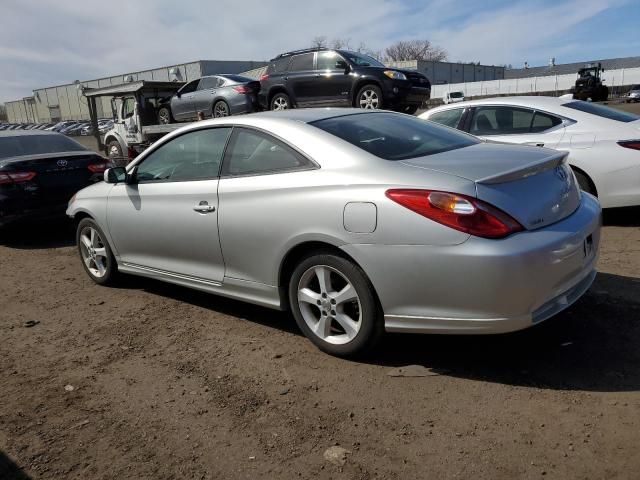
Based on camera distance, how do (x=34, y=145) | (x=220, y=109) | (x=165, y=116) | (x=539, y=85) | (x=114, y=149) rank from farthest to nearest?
1. (x=539, y=85)
2. (x=114, y=149)
3. (x=165, y=116)
4. (x=220, y=109)
5. (x=34, y=145)

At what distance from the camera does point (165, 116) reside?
48.4 ft

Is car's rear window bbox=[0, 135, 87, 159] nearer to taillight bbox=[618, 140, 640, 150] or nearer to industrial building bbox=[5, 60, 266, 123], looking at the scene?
taillight bbox=[618, 140, 640, 150]

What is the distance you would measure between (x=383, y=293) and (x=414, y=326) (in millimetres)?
252

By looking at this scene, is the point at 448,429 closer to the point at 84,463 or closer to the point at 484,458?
the point at 484,458

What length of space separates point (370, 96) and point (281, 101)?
2.22 meters

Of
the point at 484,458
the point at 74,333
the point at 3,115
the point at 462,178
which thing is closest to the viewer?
the point at 484,458

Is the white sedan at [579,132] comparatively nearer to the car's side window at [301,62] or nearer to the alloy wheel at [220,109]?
the car's side window at [301,62]

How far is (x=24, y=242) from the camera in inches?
311

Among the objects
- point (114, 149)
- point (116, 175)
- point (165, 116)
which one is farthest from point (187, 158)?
point (114, 149)

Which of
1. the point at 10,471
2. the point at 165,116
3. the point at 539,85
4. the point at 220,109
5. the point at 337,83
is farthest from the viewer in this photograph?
the point at 539,85

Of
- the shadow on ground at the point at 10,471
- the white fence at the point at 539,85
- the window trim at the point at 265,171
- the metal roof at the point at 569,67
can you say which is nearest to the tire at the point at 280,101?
the window trim at the point at 265,171

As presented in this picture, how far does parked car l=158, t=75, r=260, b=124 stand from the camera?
40.3 feet

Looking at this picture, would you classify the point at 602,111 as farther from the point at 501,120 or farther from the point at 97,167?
the point at 97,167

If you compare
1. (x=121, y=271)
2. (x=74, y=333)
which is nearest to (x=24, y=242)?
(x=121, y=271)
